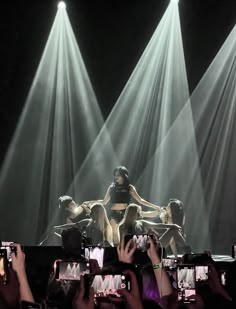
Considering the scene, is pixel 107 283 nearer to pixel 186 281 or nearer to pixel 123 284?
pixel 123 284

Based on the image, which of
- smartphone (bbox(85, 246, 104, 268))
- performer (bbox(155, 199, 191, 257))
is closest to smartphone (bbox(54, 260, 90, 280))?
smartphone (bbox(85, 246, 104, 268))

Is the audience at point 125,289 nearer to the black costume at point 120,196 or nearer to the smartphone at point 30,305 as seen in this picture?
the smartphone at point 30,305

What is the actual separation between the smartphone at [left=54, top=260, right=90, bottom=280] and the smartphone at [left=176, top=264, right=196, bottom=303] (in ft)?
1.81

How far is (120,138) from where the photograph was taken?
45.1ft

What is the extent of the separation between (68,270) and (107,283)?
0.91 metres

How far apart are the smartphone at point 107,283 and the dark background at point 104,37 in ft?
34.2

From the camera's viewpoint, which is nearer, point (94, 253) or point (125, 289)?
point (125, 289)

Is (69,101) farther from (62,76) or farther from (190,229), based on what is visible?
(190,229)

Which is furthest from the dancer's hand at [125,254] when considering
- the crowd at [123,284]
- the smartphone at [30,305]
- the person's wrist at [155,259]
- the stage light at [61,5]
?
the stage light at [61,5]

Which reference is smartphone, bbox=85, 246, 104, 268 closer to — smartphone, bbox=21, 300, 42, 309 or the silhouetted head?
smartphone, bbox=21, 300, 42, 309

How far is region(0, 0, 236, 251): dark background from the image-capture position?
12820mm

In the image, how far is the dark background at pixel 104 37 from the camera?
1282cm

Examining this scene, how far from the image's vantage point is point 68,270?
11.5 feet

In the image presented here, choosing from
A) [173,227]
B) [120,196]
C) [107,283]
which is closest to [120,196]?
[120,196]
